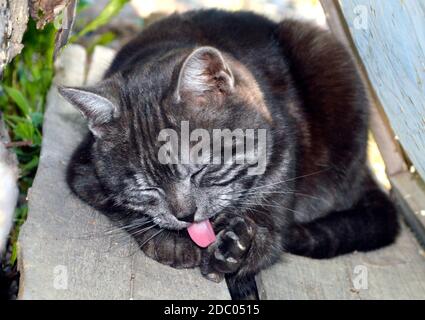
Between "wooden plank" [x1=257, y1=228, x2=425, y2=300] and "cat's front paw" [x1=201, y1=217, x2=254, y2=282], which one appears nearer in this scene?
"cat's front paw" [x1=201, y1=217, x2=254, y2=282]

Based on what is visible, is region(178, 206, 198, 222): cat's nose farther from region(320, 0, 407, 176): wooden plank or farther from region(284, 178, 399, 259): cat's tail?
region(320, 0, 407, 176): wooden plank

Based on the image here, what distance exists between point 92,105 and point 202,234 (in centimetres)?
65

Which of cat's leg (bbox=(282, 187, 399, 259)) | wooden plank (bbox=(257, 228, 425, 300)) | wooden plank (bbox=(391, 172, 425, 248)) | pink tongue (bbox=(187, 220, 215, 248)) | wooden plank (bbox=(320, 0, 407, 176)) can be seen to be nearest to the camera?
pink tongue (bbox=(187, 220, 215, 248))

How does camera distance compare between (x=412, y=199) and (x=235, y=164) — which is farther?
(x=412, y=199)

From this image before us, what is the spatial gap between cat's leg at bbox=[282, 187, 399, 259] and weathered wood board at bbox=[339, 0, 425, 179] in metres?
0.34

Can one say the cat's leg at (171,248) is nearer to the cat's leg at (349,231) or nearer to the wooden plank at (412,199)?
the cat's leg at (349,231)

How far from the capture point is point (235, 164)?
267 centimetres

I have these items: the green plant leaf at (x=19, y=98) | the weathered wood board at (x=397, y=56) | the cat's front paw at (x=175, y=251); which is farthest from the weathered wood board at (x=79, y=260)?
the weathered wood board at (x=397, y=56)

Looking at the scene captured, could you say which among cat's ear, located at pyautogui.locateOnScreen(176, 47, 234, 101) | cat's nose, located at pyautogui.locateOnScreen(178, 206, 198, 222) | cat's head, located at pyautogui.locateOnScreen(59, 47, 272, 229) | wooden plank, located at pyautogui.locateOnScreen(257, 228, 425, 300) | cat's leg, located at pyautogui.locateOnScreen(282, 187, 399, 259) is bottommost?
wooden plank, located at pyautogui.locateOnScreen(257, 228, 425, 300)

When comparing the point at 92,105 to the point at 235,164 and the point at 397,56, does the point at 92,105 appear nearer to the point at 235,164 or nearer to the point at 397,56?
the point at 235,164

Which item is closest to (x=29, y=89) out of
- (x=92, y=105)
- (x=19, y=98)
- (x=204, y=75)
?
(x=19, y=98)

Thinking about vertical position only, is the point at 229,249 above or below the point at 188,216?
below

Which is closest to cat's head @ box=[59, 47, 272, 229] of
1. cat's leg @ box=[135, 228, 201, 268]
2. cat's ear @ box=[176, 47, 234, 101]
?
cat's ear @ box=[176, 47, 234, 101]

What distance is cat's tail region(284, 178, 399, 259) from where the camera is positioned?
3.10 metres
